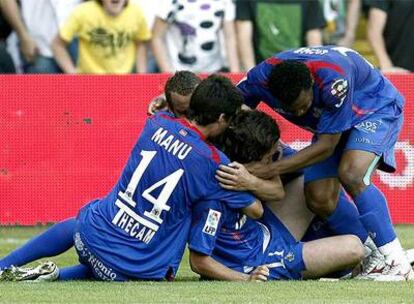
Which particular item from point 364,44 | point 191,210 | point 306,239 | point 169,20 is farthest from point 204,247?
point 364,44

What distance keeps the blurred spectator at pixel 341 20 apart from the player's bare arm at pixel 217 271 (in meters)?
6.39

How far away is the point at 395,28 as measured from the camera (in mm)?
15281

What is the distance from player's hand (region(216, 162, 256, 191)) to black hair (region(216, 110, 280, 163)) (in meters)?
0.28

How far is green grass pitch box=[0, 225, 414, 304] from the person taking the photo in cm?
833

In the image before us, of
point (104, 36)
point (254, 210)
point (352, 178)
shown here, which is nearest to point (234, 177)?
point (254, 210)

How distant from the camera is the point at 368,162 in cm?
980

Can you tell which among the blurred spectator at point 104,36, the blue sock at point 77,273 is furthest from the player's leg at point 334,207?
the blurred spectator at point 104,36

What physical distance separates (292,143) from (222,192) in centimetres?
452

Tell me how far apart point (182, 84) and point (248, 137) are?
0.60 m

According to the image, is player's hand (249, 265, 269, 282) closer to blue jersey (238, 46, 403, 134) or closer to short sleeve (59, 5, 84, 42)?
blue jersey (238, 46, 403, 134)

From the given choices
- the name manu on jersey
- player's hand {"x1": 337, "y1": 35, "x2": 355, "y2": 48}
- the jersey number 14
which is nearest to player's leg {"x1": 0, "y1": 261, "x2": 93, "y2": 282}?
the name manu on jersey

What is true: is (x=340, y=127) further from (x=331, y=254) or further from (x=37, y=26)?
(x=37, y=26)

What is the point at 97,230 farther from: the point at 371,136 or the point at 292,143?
the point at 292,143

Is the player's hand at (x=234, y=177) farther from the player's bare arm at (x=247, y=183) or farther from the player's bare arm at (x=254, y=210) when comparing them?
the player's bare arm at (x=254, y=210)
